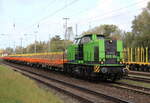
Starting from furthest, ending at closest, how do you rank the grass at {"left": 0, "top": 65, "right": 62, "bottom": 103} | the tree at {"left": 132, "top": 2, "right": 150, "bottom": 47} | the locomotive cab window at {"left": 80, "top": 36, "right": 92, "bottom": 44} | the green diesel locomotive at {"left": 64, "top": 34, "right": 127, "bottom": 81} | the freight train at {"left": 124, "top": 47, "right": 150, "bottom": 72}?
1. the tree at {"left": 132, "top": 2, "right": 150, "bottom": 47}
2. the freight train at {"left": 124, "top": 47, "right": 150, "bottom": 72}
3. the locomotive cab window at {"left": 80, "top": 36, "right": 92, "bottom": 44}
4. the green diesel locomotive at {"left": 64, "top": 34, "right": 127, "bottom": 81}
5. the grass at {"left": 0, "top": 65, "right": 62, "bottom": 103}

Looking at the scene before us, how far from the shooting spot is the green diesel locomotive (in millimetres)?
13672

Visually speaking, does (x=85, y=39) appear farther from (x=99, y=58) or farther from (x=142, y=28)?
(x=142, y=28)

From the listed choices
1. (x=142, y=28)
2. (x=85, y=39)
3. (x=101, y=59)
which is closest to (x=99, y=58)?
(x=101, y=59)

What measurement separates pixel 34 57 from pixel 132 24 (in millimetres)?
21081

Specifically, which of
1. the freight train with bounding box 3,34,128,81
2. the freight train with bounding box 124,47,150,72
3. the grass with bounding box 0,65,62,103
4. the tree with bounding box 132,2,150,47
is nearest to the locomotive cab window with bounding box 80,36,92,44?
the freight train with bounding box 3,34,128,81

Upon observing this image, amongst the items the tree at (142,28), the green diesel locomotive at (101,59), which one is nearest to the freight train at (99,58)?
the green diesel locomotive at (101,59)

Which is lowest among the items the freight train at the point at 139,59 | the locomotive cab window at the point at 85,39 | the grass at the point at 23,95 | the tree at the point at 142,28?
the grass at the point at 23,95

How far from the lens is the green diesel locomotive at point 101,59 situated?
44.9 ft

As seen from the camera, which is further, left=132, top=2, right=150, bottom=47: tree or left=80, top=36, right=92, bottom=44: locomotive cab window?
left=132, top=2, right=150, bottom=47: tree

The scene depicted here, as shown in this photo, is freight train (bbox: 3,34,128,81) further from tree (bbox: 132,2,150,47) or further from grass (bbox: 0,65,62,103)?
tree (bbox: 132,2,150,47)

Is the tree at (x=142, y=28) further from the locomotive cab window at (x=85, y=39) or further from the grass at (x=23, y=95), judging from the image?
the grass at (x=23, y=95)

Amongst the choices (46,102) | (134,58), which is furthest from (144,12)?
(46,102)

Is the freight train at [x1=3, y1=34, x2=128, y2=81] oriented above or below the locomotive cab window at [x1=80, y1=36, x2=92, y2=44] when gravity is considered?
below

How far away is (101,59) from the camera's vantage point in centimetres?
1377
